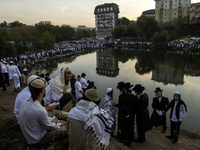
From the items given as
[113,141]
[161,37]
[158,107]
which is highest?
[161,37]

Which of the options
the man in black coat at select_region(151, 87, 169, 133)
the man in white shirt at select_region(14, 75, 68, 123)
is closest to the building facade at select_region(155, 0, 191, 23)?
the man in black coat at select_region(151, 87, 169, 133)

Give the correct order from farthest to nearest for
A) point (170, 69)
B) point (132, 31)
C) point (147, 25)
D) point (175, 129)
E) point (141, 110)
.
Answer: point (132, 31), point (147, 25), point (170, 69), point (175, 129), point (141, 110)

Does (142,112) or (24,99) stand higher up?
(24,99)

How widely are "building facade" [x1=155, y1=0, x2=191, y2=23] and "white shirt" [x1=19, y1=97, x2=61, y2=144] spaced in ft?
231

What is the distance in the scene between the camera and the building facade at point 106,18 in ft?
255

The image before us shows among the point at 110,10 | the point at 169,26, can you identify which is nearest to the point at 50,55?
the point at 169,26

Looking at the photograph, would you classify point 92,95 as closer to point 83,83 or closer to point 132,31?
point 83,83

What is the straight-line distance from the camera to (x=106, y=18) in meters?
79.7

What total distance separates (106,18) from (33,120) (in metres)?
83.8

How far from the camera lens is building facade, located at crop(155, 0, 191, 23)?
5962cm

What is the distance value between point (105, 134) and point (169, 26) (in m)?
51.3

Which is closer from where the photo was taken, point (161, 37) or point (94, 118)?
point (94, 118)

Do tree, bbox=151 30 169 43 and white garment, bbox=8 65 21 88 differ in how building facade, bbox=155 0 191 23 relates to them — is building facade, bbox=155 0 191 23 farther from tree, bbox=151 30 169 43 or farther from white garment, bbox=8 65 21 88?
white garment, bbox=8 65 21 88

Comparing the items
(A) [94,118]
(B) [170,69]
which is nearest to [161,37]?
(B) [170,69]
